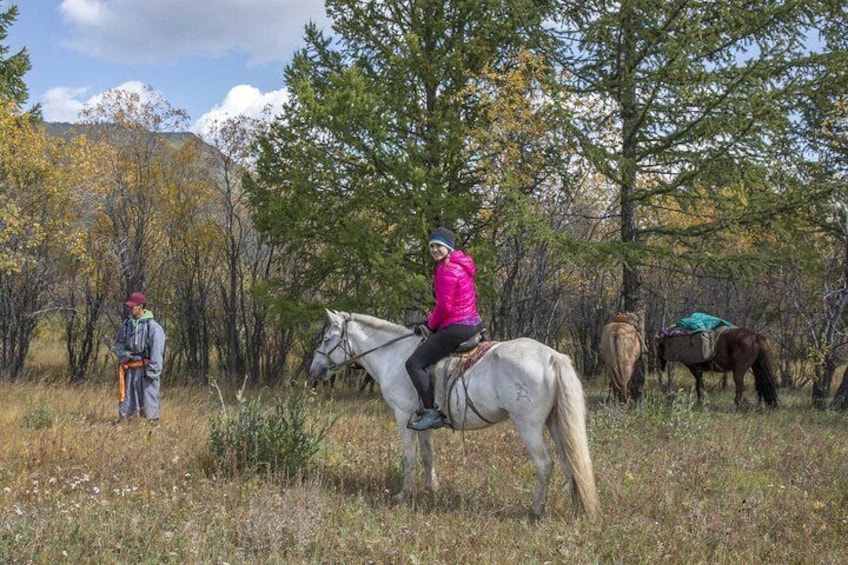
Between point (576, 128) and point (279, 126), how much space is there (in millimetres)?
5639

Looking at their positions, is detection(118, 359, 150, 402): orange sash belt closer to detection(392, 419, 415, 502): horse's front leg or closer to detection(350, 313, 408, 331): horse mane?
detection(350, 313, 408, 331): horse mane

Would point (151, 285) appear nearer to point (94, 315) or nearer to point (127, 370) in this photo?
point (94, 315)

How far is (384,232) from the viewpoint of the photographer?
40.1ft

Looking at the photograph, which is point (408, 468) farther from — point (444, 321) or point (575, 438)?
point (575, 438)

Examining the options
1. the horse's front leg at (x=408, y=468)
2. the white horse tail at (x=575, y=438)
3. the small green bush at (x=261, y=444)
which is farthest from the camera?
the small green bush at (x=261, y=444)

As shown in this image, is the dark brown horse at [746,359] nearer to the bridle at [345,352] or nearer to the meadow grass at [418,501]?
the meadow grass at [418,501]

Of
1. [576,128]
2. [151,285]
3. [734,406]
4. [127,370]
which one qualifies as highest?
[576,128]

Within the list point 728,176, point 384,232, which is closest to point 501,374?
point 384,232

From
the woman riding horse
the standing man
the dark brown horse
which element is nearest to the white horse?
the woman riding horse

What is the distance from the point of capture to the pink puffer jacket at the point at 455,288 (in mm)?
6168

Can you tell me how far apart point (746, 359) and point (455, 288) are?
8.98m

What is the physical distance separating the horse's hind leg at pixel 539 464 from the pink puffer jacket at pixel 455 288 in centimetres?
120

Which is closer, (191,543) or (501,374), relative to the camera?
(191,543)

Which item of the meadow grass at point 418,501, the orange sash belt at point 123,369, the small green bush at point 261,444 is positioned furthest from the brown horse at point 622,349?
the orange sash belt at point 123,369
